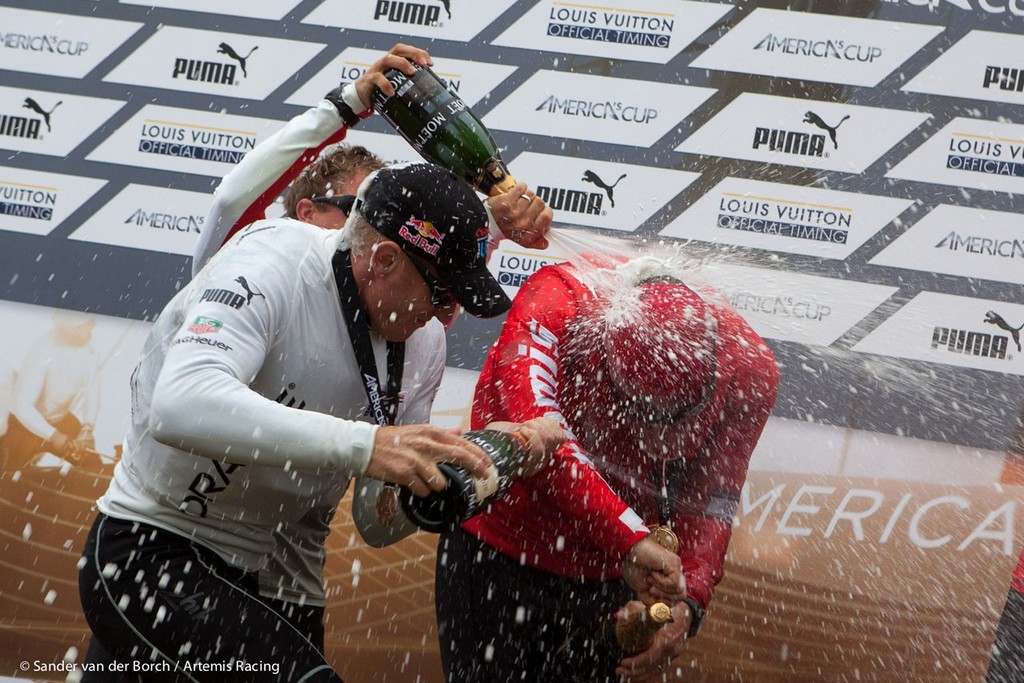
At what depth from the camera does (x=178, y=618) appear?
6.63ft

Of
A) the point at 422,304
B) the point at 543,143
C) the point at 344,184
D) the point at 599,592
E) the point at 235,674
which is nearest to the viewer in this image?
the point at 235,674

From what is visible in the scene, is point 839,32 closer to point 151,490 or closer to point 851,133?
point 851,133

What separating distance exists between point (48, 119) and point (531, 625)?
2.65 m

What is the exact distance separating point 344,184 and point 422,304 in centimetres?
103

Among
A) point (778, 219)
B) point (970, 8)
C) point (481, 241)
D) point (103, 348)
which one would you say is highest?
point (970, 8)

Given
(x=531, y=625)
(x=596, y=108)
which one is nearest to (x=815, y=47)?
(x=596, y=108)

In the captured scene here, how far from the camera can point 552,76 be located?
3.66 m

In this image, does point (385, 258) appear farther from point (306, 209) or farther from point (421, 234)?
point (306, 209)

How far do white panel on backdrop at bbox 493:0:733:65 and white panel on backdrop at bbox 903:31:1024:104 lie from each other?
2.39 ft

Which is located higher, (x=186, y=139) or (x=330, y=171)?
(x=330, y=171)

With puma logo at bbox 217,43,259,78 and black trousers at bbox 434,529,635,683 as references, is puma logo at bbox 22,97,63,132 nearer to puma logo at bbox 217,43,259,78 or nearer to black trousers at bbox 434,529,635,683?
puma logo at bbox 217,43,259,78

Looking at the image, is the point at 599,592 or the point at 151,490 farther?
the point at 599,592

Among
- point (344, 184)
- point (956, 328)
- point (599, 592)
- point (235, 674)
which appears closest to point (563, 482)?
point (599, 592)

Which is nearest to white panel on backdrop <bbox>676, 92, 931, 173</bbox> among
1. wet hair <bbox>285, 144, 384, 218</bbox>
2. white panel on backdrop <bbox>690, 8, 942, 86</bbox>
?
white panel on backdrop <bbox>690, 8, 942, 86</bbox>
